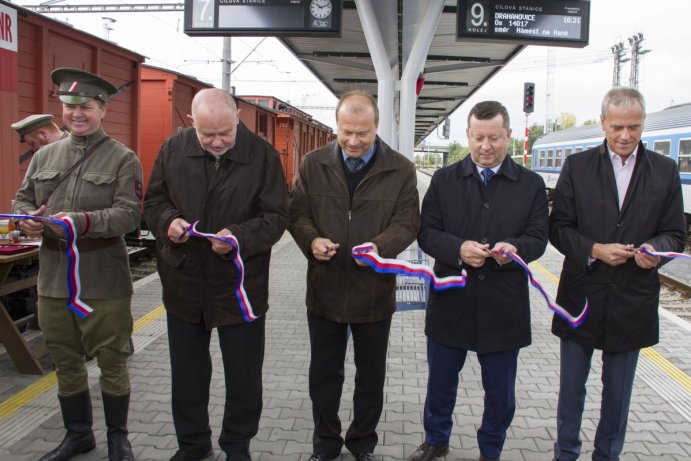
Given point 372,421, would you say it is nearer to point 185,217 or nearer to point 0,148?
point 185,217

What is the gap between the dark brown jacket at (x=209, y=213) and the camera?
2.96 metres

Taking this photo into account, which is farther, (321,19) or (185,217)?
(321,19)

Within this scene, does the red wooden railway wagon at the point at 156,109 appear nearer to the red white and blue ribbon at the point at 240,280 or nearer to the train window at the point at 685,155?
the red white and blue ribbon at the point at 240,280

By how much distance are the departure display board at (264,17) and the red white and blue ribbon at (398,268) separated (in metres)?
4.52

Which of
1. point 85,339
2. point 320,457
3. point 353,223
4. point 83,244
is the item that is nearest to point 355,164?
point 353,223

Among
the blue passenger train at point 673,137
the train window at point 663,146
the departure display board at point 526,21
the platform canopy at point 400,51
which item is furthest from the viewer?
the train window at point 663,146

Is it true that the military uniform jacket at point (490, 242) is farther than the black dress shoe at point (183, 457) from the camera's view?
No

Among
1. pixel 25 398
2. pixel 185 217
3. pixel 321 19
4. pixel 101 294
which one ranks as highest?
pixel 321 19

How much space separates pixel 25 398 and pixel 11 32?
3245 mm

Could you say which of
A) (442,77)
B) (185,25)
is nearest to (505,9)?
(185,25)

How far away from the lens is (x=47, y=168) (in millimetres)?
3129

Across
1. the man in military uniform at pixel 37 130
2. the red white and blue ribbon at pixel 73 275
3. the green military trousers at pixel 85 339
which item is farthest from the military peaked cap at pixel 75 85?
the man in military uniform at pixel 37 130

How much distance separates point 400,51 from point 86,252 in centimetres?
907

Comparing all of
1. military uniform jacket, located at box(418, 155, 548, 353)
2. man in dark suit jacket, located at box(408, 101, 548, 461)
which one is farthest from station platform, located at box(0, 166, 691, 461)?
military uniform jacket, located at box(418, 155, 548, 353)
